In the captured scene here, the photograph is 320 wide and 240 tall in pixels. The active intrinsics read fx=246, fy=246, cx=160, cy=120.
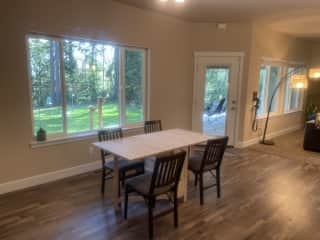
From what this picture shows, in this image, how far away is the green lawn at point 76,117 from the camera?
143 inches

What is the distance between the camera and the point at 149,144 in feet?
9.81

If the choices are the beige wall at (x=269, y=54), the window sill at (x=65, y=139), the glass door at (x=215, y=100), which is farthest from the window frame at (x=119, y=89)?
the beige wall at (x=269, y=54)

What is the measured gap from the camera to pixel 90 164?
414cm

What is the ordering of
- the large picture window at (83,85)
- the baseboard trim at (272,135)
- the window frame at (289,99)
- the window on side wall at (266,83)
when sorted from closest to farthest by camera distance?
the large picture window at (83,85) → the baseboard trim at (272,135) → the window on side wall at (266,83) → the window frame at (289,99)

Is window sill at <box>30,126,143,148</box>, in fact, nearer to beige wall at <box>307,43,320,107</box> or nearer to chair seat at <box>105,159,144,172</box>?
chair seat at <box>105,159,144,172</box>

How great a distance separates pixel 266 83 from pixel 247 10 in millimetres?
2590

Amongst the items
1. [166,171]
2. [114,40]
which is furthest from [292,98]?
[166,171]

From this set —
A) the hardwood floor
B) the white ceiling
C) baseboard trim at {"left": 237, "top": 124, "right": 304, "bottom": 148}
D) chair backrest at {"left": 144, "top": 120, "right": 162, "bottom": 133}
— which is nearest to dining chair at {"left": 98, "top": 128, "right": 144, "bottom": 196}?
the hardwood floor

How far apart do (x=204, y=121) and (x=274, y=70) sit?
257 centimetres

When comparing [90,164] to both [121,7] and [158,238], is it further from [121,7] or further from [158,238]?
[121,7]

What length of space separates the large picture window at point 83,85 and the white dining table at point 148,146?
1.18 m

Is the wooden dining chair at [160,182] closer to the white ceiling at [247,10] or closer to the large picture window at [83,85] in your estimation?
the large picture window at [83,85]

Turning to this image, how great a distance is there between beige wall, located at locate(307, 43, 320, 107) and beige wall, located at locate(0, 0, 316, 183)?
5.99 feet

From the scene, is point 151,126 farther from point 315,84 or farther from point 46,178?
point 315,84
